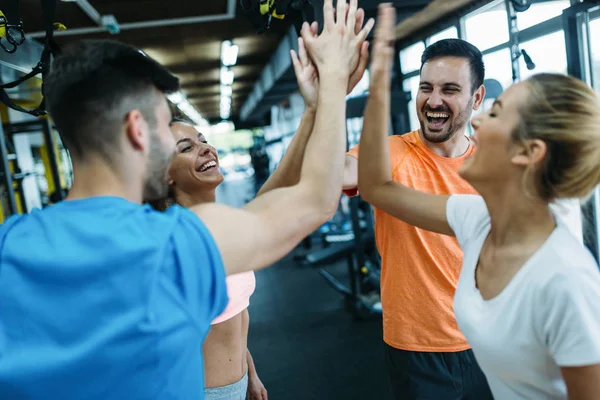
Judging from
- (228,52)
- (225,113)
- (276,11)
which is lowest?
(276,11)

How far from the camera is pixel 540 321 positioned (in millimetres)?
848

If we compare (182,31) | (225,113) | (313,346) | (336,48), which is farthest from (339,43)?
(225,113)

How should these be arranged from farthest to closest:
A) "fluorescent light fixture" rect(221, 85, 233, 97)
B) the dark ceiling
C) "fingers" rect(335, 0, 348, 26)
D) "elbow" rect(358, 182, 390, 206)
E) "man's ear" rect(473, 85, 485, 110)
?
"fluorescent light fixture" rect(221, 85, 233, 97), the dark ceiling, "man's ear" rect(473, 85, 485, 110), "elbow" rect(358, 182, 390, 206), "fingers" rect(335, 0, 348, 26)

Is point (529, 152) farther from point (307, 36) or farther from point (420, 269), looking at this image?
point (420, 269)

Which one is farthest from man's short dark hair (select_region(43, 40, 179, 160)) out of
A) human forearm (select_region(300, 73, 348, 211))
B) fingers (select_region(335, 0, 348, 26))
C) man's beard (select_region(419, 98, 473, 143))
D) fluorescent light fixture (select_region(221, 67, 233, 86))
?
fluorescent light fixture (select_region(221, 67, 233, 86))

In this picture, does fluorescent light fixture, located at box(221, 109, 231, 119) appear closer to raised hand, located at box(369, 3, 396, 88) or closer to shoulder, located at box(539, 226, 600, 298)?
raised hand, located at box(369, 3, 396, 88)

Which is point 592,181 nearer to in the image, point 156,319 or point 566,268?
point 566,268

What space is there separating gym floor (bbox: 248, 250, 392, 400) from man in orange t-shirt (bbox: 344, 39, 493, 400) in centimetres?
176

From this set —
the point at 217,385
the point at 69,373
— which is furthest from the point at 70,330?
the point at 217,385

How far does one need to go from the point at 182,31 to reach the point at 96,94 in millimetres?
5786

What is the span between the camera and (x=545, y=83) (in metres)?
0.93

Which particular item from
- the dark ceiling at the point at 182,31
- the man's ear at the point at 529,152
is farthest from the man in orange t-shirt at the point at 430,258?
the dark ceiling at the point at 182,31

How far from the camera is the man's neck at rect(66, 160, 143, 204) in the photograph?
81cm

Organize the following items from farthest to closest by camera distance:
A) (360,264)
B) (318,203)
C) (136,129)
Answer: (360,264) < (318,203) < (136,129)
